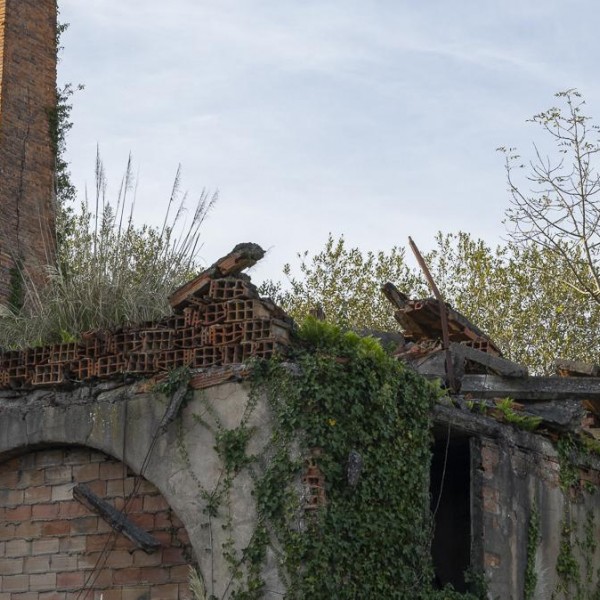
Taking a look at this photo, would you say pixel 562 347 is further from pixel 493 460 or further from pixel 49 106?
pixel 493 460

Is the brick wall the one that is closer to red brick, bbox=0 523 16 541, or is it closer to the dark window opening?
red brick, bbox=0 523 16 541

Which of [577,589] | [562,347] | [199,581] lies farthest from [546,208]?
[199,581]

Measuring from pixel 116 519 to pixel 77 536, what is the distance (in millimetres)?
647

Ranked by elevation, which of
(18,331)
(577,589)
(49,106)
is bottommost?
(577,589)

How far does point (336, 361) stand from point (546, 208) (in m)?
10.8

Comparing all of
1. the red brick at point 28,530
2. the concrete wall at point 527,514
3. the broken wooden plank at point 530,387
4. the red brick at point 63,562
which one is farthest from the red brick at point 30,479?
the broken wooden plank at point 530,387

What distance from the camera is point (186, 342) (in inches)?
445

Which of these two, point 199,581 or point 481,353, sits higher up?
point 481,353

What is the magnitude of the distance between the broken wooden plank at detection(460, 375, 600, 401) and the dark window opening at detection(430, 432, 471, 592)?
2.62 ft

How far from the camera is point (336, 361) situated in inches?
420

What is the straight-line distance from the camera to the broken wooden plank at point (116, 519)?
1080cm

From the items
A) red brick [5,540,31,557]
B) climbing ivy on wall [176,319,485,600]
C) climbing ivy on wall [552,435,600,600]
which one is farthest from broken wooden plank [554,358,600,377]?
red brick [5,540,31,557]

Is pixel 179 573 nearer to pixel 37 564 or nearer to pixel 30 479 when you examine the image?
pixel 37 564

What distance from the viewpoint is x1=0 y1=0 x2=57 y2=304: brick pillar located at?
63.9ft
